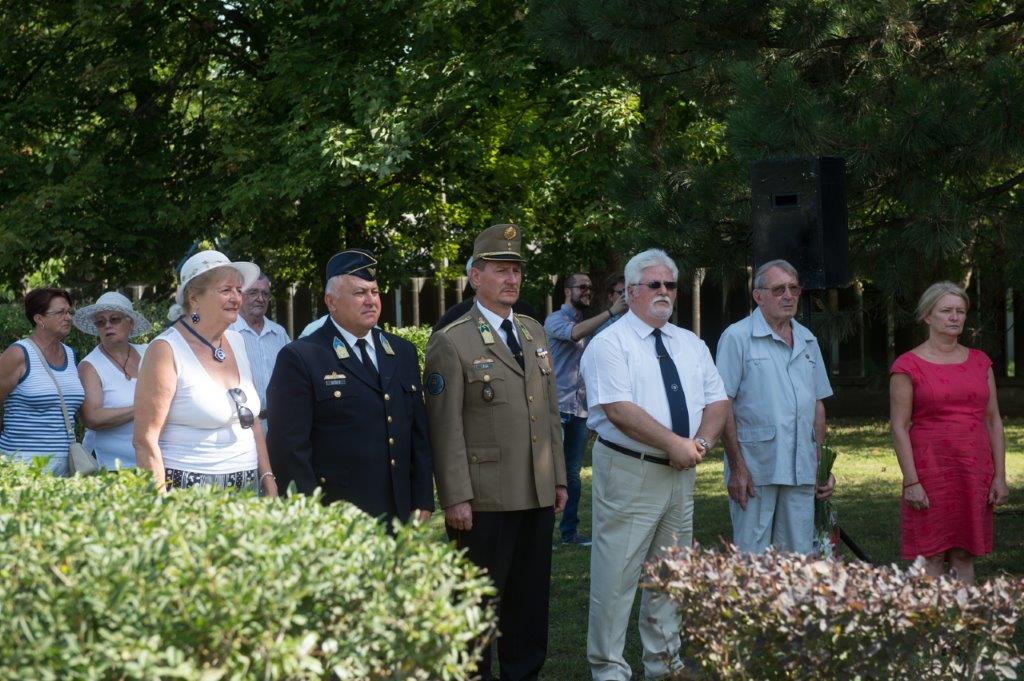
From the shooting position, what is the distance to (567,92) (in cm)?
1577

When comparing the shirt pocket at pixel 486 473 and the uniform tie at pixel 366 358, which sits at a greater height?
the uniform tie at pixel 366 358

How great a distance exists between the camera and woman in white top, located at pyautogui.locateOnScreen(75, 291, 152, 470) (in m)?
7.47

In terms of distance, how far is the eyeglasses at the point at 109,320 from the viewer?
7.70m

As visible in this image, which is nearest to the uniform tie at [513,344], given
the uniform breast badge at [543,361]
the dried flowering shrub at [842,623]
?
the uniform breast badge at [543,361]

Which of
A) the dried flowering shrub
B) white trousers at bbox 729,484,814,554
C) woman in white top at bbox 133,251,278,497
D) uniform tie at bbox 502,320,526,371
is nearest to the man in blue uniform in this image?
woman in white top at bbox 133,251,278,497

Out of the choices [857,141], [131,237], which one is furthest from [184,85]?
[857,141]

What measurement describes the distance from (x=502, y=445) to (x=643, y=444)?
25.5 inches

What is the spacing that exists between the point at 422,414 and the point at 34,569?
2644mm

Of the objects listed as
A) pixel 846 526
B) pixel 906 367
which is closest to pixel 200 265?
pixel 906 367

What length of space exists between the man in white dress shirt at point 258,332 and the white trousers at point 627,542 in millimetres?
2870

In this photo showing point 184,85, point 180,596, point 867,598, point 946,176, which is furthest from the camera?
point 184,85

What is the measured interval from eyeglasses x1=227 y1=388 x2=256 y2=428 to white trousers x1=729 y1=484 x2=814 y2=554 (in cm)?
265

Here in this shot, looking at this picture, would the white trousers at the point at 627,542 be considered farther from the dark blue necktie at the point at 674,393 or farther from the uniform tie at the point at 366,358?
the uniform tie at the point at 366,358

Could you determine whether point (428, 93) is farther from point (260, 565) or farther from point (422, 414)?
point (260, 565)
